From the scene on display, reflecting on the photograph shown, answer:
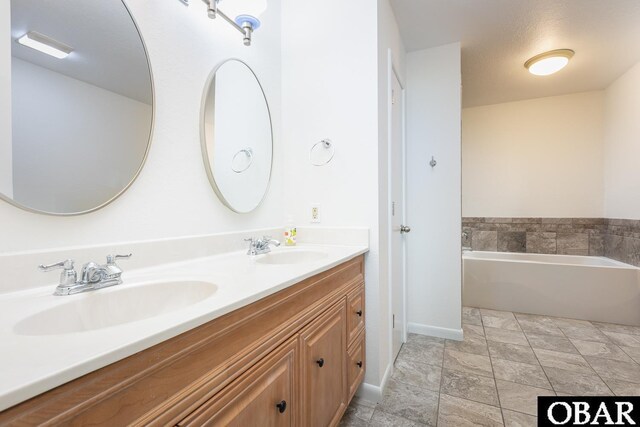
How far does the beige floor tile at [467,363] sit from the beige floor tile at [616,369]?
651 mm

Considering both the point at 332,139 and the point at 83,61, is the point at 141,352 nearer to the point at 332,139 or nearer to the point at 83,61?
the point at 83,61

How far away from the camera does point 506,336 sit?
7.56 feet

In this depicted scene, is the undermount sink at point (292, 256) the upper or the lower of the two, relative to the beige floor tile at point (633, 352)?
upper

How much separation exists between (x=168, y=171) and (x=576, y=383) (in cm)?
→ 250

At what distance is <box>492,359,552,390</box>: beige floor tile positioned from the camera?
5.54 ft

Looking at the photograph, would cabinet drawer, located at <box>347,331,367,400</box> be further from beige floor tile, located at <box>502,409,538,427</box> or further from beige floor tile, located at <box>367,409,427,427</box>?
beige floor tile, located at <box>502,409,538,427</box>

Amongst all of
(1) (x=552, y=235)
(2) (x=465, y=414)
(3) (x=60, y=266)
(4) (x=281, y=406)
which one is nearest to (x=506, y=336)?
(2) (x=465, y=414)

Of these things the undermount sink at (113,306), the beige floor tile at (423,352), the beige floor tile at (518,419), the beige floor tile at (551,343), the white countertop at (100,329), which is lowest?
the beige floor tile at (423,352)

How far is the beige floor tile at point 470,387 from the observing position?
1563 millimetres

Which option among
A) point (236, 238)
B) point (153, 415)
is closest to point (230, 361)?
point (153, 415)

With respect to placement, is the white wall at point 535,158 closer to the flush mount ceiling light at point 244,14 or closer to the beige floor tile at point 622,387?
the beige floor tile at point 622,387

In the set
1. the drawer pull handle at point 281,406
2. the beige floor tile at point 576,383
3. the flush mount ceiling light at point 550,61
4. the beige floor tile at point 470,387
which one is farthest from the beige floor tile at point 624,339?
the drawer pull handle at point 281,406

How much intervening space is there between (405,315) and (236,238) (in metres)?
1.64

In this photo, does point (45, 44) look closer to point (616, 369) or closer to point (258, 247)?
point (258, 247)
